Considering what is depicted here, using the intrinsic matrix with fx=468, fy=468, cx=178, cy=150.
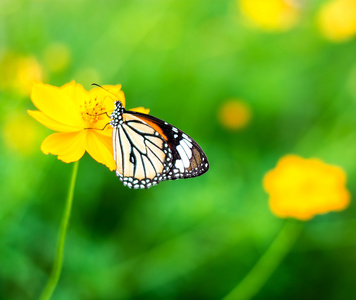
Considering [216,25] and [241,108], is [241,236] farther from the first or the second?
[216,25]

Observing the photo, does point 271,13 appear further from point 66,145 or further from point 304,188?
point 66,145

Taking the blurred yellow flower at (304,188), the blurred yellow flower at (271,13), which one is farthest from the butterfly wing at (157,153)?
the blurred yellow flower at (271,13)

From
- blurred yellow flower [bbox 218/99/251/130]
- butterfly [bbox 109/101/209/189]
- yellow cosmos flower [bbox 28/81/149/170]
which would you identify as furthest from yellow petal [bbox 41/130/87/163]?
blurred yellow flower [bbox 218/99/251/130]

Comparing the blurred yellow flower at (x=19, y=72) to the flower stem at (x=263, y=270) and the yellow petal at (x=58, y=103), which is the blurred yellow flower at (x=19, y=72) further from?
the flower stem at (x=263, y=270)

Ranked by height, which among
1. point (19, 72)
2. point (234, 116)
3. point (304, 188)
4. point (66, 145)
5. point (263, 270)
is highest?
point (234, 116)

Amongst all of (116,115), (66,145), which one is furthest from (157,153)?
(66,145)

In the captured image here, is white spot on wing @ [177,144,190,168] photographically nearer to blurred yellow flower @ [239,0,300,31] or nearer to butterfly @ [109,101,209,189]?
butterfly @ [109,101,209,189]
